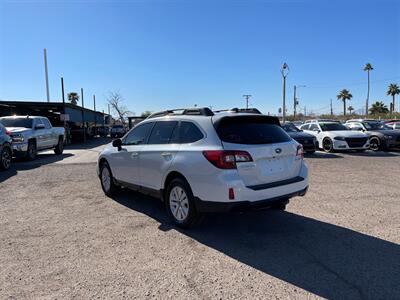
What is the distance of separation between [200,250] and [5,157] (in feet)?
34.1

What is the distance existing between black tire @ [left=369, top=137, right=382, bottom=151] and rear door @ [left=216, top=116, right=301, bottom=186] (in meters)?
13.8

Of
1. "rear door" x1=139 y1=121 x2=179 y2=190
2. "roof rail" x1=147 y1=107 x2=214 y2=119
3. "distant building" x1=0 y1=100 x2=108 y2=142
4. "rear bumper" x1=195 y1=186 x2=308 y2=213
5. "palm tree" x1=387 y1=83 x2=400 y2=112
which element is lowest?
"rear bumper" x1=195 y1=186 x2=308 y2=213

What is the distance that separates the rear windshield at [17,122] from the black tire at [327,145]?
46.0 ft

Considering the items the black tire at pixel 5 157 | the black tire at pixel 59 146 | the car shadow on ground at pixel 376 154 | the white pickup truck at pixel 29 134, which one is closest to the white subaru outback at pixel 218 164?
the black tire at pixel 5 157

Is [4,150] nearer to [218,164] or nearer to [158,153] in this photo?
[158,153]

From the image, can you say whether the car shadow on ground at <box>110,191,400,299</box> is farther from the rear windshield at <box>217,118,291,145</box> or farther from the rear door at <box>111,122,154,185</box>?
the rear windshield at <box>217,118,291,145</box>

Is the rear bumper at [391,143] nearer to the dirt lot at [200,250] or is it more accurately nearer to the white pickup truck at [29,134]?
the dirt lot at [200,250]

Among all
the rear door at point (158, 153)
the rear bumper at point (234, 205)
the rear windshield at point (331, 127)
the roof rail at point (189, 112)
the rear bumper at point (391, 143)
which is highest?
the roof rail at point (189, 112)

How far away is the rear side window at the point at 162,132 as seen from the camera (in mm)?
5632

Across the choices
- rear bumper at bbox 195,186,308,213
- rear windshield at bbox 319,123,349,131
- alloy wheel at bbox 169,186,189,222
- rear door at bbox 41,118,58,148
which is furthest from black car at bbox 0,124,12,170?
rear windshield at bbox 319,123,349,131

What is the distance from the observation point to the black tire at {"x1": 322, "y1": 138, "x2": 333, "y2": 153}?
54.6 ft

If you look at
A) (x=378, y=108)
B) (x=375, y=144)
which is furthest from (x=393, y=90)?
(x=375, y=144)

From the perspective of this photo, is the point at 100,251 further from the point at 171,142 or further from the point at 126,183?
the point at 126,183

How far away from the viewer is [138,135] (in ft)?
21.6
